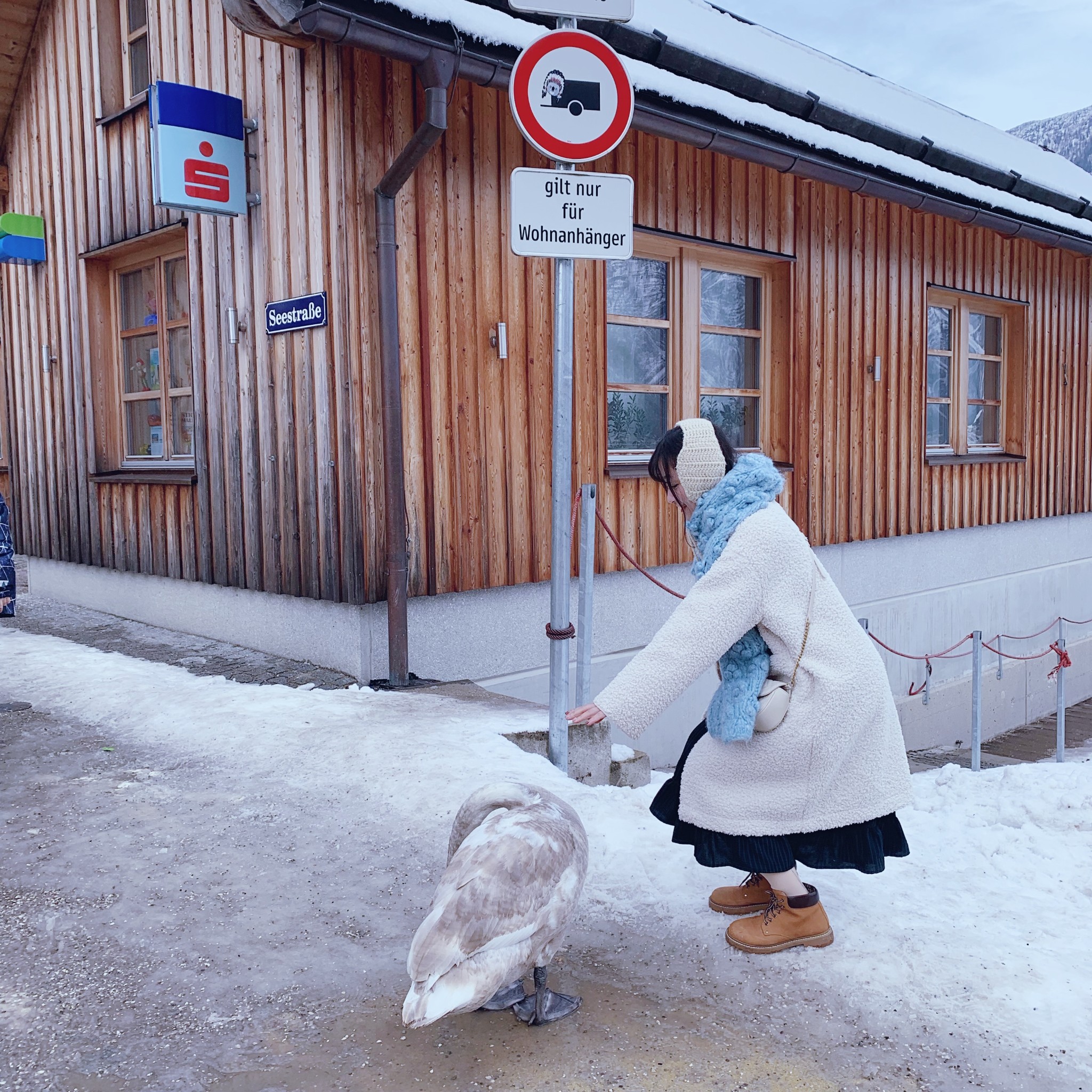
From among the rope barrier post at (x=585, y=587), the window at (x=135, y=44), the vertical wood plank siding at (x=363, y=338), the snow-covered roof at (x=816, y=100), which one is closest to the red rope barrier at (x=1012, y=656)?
the vertical wood plank siding at (x=363, y=338)

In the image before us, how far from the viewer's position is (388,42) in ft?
17.1

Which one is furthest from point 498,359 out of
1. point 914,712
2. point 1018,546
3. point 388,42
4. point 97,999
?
point 1018,546

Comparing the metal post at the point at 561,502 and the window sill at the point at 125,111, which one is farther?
the window sill at the point at 125,111

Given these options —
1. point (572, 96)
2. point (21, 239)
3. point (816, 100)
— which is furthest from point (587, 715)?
point (21, 239)

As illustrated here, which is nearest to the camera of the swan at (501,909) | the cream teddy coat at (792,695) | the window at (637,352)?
the swan at (501,909)

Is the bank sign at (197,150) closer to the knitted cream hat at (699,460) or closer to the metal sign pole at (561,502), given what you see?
the metal sign pole at (561,502)

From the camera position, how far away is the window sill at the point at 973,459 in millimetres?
10055

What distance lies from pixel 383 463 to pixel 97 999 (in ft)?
11.5

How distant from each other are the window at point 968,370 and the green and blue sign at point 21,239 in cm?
773

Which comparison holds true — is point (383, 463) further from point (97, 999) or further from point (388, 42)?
point (97, 999)

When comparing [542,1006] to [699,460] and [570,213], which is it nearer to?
[699,460]

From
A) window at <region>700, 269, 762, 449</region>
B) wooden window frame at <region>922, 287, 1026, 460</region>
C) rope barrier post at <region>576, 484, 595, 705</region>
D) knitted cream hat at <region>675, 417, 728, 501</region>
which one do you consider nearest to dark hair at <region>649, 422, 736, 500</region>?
knitted cream hat at <region>675, 417, 728, 501</region>

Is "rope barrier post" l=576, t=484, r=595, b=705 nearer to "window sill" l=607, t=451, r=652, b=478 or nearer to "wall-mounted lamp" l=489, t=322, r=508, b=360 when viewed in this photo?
"wall-mounted lamp" l=489, t=322, r=508, b=360

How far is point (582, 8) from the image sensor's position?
3762 mm
